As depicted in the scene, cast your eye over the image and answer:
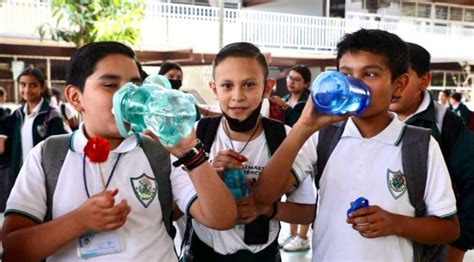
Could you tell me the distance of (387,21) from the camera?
1079 cm

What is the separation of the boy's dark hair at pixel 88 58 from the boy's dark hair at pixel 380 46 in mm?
587

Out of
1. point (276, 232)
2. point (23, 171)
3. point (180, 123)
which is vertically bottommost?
point (276, 232)

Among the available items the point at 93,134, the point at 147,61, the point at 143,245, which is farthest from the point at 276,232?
the point at 147,61

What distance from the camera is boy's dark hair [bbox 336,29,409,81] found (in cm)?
124

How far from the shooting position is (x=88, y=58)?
1.19 metres

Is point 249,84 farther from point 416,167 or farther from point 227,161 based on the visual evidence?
point 416,167

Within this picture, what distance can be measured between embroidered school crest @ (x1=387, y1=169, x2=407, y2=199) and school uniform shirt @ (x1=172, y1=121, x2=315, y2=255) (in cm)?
23

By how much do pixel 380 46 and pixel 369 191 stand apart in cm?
39

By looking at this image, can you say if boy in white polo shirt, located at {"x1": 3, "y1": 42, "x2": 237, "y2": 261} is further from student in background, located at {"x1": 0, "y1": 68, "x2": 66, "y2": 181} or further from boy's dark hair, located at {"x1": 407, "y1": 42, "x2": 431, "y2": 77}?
student in background, located at {"x1": 0, "y1": 68, "x2": 66, "y2": 181}

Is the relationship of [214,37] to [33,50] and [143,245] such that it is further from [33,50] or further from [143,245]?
[143,245]

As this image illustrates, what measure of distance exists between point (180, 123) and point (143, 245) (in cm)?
35

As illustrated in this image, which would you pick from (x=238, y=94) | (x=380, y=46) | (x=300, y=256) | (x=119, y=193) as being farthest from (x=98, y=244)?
(x=300, y=256)

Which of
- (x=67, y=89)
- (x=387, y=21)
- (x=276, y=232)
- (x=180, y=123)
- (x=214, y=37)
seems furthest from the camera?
(x=387, y=21)

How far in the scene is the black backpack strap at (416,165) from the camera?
3.94 ft
